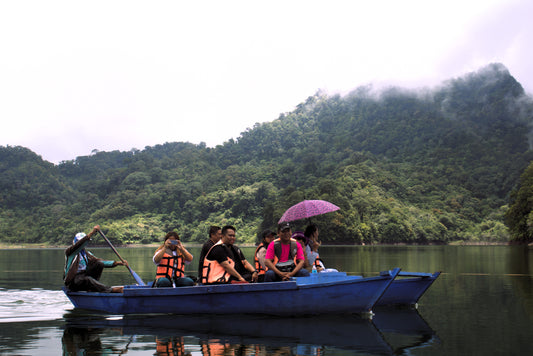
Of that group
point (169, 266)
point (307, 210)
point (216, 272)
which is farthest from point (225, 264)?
point (307, 210)

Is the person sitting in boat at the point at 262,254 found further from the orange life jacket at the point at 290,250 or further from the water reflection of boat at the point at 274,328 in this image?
the water reflection of boat at the point at 274,328

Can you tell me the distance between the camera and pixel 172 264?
12.8 m

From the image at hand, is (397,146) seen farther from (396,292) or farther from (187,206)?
(396,292)

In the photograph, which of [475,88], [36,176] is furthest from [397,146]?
[36,176]

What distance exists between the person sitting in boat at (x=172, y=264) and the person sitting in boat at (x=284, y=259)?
182 cm

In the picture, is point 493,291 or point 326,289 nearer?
point 326,289

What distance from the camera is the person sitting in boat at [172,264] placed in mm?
12328

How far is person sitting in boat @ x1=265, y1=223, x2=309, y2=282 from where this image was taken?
39.7 ft

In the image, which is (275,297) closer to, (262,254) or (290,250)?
(290,250)

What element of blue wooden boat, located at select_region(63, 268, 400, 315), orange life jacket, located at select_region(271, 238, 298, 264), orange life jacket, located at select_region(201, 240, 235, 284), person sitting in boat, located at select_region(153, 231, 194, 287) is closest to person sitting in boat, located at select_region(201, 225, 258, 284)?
orange life jacket, located at select_region(201, 240, 235, 284)

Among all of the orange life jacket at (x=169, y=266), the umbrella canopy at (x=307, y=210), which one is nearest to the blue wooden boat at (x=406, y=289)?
the umbrella canopy at (x=307, y=210)

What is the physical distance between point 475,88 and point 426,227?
107 m

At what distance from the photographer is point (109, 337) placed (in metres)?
10.3

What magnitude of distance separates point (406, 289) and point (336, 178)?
4279 inches
